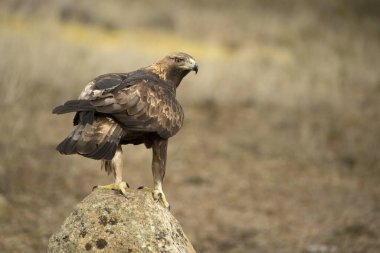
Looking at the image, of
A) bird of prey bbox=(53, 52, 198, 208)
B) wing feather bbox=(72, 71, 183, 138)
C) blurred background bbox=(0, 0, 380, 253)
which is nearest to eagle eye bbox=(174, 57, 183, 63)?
bird of prey bbox=(53, 52, 198, 208)

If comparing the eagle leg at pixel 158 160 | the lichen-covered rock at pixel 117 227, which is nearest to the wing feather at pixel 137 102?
the eagle leg at pixel 158 160

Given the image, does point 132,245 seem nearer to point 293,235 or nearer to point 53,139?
point 293,235

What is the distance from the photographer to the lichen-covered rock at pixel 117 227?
477 cm

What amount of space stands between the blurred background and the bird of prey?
144 inches

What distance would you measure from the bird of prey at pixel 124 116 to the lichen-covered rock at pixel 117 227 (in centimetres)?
12

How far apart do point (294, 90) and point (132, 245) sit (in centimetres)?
1487

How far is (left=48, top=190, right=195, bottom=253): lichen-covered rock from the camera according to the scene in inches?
188

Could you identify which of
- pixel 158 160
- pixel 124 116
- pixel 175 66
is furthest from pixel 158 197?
pixel 175 66

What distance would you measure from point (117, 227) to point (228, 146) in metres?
10.1

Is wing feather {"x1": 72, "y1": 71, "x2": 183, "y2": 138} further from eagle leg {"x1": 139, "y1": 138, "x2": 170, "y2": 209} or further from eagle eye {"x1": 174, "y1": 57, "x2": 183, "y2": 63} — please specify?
eagle eye {"x1": 174, "y1": 57, "x2": 183, "y2": 63}

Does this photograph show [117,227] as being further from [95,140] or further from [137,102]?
[137,102]

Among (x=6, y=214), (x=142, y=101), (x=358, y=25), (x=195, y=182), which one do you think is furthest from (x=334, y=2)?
(x=142, y=101)

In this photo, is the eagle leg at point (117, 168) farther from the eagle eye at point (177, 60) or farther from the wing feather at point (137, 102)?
the eagle eye at point (177, 60)

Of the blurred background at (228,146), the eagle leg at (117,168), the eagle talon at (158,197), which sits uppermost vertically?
the blurred background at (228,146)
